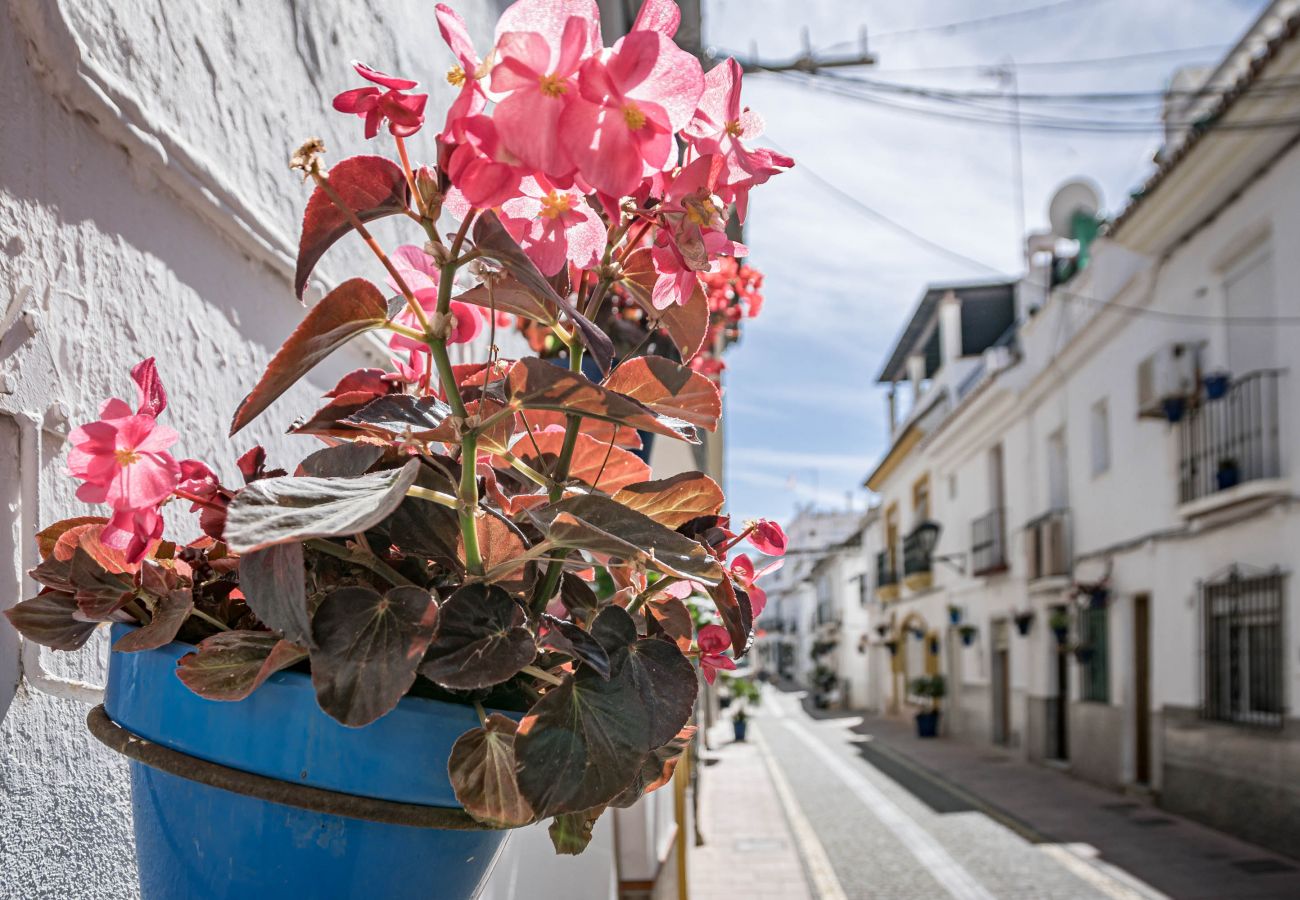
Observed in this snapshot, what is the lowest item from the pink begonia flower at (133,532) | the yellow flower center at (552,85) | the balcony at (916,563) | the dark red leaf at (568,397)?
the pink begonia flower at (133,532)

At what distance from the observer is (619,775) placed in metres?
0.61

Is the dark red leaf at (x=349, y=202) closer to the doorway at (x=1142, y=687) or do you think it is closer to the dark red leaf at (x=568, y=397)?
the dark red leaf at (x=568, y=397)

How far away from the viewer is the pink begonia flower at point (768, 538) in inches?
34.1

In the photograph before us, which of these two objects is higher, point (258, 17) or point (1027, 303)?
point (1027, 303)

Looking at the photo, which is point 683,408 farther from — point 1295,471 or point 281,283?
point 1295,471

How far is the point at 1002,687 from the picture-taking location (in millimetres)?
18234

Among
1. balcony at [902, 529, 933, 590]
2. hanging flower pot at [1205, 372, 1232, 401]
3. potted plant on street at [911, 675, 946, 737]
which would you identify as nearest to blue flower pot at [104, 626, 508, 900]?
hanging flower pot at [1205, 372, 1232, 401]

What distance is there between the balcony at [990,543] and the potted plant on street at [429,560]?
1744 cm

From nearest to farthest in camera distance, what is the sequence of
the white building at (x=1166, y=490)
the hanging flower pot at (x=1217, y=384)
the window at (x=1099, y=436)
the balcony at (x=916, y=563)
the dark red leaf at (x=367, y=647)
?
the dark red leaf at (x=367, y=647)
the white building at (x=1166, y=490)
the hanging flower pot at (x=1217, y=384)
the window at (x=1099, y=436)
the balcony at (x=916, y=563)

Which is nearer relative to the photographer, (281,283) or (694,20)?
(281,283)

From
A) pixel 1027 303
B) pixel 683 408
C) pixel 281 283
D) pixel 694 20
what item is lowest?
pixel 683 408

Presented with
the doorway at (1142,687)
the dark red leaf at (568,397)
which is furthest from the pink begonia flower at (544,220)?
the doorway at (1142,687)

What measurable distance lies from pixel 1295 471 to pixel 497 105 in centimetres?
948

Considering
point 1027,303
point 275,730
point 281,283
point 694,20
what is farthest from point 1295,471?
point 1027,303
